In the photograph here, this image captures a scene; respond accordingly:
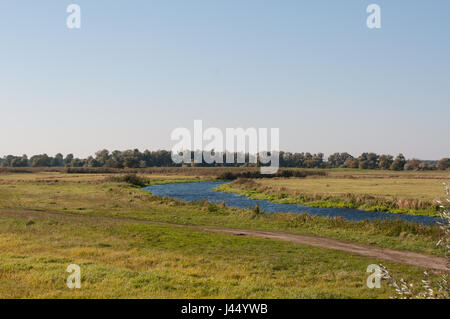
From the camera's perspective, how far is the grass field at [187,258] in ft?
42.3

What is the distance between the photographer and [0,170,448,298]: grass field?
42.3 ft

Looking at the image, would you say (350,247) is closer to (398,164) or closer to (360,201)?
(360,201)

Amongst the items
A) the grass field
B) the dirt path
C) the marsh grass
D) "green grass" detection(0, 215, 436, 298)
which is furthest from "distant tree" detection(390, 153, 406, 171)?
"green grass" detection(0, 215, 436, 298)

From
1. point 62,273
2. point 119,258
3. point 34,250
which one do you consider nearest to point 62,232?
point 34,250

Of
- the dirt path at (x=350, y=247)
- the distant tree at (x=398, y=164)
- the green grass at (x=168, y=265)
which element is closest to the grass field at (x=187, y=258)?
the green grass at (x=168, y=265)

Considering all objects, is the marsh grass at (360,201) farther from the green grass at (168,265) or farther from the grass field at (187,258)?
the green grass at (168,265)

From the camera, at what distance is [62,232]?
25906 mm

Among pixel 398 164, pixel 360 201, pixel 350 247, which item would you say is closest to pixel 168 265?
pixel 350 247

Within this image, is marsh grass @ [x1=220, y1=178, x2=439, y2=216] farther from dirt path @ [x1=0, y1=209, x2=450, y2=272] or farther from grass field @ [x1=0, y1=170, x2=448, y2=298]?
dirt path @ [x1=0, y1=209, x2=450, y2=272]

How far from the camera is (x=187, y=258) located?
18.8m

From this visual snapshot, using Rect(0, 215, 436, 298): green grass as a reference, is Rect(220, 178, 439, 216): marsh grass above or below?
below

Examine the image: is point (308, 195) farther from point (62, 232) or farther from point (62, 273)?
point (62, 273)

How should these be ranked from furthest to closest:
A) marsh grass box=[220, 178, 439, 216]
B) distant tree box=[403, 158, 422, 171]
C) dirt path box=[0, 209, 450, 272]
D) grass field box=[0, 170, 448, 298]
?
distant tree box=[403, 158, 422, 171], marsh grass box=[220, 178, 439, 216], dirt path box=[0, 209, 450, 272], grass field box=[0, 170, 448, 298]
